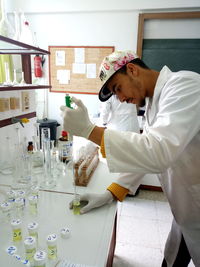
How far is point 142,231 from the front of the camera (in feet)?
6.08

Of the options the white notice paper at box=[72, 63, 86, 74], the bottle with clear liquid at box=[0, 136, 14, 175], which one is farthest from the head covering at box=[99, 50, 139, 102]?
the white notice paper at box=[72, 63, 86, 74]

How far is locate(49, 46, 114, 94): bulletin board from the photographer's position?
9.23 feet

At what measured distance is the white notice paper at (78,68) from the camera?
289 centimetres

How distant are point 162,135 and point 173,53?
7.73ft

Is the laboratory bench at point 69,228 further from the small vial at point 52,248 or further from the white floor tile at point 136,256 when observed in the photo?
the white floor tile at point 136,256

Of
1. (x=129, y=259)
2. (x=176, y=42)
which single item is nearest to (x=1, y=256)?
(x=129, y=259)

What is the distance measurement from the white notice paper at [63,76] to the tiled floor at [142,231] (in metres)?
1.92

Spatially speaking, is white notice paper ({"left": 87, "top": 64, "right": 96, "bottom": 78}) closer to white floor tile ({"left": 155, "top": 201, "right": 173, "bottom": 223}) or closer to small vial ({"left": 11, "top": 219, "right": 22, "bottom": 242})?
white floor tile ({"left": 155, "top": 201, "right": 173, "bottom": 223})

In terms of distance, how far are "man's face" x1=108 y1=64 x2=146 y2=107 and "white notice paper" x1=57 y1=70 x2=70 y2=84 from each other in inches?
85.5

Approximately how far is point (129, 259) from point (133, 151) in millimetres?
1305

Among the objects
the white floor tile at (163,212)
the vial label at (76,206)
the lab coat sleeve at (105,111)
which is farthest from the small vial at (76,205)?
the lab coat sleeve at (105,111)

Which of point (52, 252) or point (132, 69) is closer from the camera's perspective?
point (52, 252)

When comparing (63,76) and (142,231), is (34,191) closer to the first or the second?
(142,231)

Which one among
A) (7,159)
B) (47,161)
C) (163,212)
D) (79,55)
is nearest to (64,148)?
(47,161)
